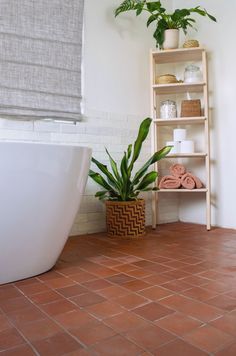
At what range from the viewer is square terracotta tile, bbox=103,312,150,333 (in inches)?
33.3

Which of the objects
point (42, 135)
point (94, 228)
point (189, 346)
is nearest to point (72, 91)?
point (42, 135)

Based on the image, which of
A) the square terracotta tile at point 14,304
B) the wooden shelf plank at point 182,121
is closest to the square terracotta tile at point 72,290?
the square terracotta tile at point 14,304

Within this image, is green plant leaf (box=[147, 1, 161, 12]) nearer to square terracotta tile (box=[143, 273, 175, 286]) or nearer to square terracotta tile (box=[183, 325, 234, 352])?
square terracotta tile (box=[143, 273, 175, 286])

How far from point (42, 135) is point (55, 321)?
1307 millimetres

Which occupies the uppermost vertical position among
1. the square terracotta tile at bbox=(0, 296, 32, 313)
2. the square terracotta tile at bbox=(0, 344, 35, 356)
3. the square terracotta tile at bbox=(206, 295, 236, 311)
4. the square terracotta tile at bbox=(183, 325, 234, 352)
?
the square terracotta tile at bbox=(183, 325, 234, 352)

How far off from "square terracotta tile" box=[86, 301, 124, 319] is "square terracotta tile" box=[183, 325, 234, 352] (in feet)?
0.77

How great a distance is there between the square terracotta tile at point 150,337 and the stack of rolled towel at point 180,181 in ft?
4.73

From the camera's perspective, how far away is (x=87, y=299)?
3.42ft

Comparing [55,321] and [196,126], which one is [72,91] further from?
[55,321]

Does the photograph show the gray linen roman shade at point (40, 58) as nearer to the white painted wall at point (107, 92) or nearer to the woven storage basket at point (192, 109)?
the white painted wall at point (107, 92)

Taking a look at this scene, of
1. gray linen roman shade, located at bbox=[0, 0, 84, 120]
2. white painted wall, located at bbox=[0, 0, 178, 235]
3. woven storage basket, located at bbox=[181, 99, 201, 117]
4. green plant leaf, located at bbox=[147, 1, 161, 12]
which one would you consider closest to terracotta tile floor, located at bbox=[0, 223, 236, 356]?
white painted wall, located at bbox=[0, 0, 178, 235]

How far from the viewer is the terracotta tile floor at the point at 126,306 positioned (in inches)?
30.1

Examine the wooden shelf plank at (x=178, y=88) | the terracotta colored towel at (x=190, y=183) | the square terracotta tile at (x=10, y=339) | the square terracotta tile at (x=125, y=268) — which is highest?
the wooden shelf plank at (x=178, y=88)

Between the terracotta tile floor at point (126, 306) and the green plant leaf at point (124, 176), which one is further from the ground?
the green plant leaf at point (124, 176)
